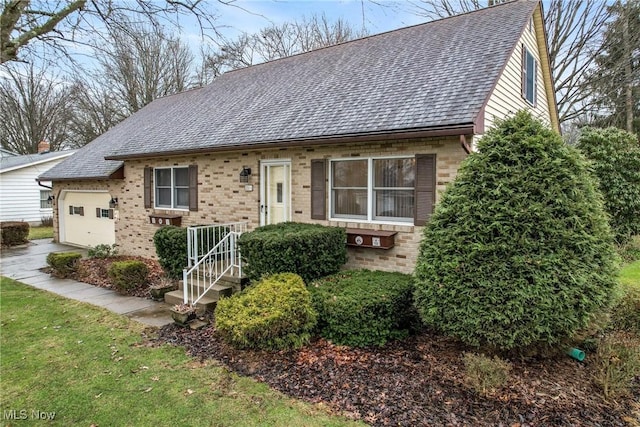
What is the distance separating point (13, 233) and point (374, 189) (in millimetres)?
15293

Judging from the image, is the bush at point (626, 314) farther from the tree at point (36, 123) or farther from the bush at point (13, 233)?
the tree at point (36, 123)

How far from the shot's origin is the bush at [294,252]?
5.91 metres

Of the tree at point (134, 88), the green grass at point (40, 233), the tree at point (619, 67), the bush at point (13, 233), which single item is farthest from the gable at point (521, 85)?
the tree at point (134, 88)

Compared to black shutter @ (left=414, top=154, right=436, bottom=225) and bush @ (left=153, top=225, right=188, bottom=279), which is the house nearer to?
bush @ (left=153, top=225, right=188, bottom=279)

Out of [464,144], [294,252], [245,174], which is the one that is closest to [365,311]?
[294,252]

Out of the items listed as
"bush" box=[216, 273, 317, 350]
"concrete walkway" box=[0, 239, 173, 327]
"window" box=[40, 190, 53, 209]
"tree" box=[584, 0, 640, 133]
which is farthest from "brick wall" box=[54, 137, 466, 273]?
"tree" box=[584, 0, 640, 133]

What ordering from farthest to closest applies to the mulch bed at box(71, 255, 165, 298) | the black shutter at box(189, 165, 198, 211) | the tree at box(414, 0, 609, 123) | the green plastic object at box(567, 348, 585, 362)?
1. the tree at box(414, 0, 609, 123)
2. the black shutter at box(189, 165, 198, 211)
3. the mulch bed at box(71, 255, 165, 298)
4. the green plastic object at box(567, 348, 585, 362)

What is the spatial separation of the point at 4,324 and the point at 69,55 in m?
4.41

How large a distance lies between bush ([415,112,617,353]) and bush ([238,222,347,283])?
202 cm

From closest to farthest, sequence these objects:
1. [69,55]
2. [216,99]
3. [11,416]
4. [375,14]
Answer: [11,416]
[375,14]
[69,55]
[216,99]

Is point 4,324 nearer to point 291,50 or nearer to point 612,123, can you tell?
point 291,50

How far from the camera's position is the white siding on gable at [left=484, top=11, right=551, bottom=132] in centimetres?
671

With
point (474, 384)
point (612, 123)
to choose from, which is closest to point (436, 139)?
point (474, 384)

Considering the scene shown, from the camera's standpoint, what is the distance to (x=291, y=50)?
74.7ft
